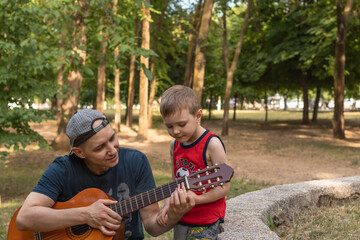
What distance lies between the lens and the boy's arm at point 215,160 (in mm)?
2586

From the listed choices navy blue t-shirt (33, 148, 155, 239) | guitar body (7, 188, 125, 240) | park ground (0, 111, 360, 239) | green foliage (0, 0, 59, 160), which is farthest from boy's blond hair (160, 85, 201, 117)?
A: green foliage (0, 0, 59, 160)

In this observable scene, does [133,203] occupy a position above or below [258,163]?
above

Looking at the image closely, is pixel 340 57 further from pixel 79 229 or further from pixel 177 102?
pixel 79 229

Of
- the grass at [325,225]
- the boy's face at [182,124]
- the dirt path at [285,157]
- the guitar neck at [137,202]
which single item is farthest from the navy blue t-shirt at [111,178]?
the dirt path at [285,157]

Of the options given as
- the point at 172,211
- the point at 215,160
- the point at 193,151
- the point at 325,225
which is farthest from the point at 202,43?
the point at 172,211

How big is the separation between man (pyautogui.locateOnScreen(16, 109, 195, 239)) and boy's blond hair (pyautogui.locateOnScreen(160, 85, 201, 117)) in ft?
1.21

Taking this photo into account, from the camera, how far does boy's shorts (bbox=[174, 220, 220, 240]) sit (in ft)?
9.40

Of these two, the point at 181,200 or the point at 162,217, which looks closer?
the point at 181,200

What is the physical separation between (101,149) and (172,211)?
1.86 ft

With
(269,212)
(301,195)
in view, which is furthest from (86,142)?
(301,195)

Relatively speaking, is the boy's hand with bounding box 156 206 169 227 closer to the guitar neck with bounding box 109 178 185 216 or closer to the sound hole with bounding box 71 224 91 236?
the guitar neck with bounding box 109 178 185 216

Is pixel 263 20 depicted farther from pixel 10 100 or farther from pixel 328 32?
pixel 10 100

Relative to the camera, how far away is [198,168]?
2816 millimetres

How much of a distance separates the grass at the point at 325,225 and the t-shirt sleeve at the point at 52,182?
2.00 metres
